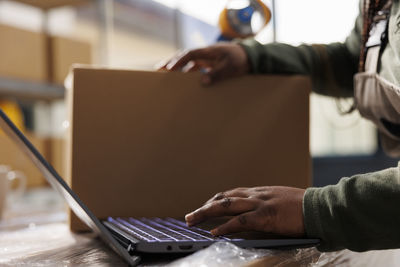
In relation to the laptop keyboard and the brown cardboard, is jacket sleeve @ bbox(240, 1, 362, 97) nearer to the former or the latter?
the laptop keyboard

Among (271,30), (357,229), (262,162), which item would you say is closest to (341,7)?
(271,30)

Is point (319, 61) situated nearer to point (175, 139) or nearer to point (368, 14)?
A: point (368, 14)

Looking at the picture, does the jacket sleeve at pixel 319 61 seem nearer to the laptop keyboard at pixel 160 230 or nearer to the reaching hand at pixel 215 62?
the reaching hand at pixel 215 62

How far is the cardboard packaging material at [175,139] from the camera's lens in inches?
24.3

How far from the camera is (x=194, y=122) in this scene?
2.11 feet

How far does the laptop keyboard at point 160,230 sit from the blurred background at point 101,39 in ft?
0.93

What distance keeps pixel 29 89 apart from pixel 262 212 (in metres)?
1.26

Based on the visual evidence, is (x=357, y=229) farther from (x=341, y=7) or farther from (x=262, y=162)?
(x=341, y=7)

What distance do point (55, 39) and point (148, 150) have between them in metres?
1.14

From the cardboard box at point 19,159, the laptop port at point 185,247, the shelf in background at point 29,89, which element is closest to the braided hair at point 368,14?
the laptop port at point 185,247

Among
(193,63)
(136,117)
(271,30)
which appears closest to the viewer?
(136,117)

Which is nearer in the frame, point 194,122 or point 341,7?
point 194,122

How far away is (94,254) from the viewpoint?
1.51 ft

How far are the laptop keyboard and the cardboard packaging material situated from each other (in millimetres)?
55
